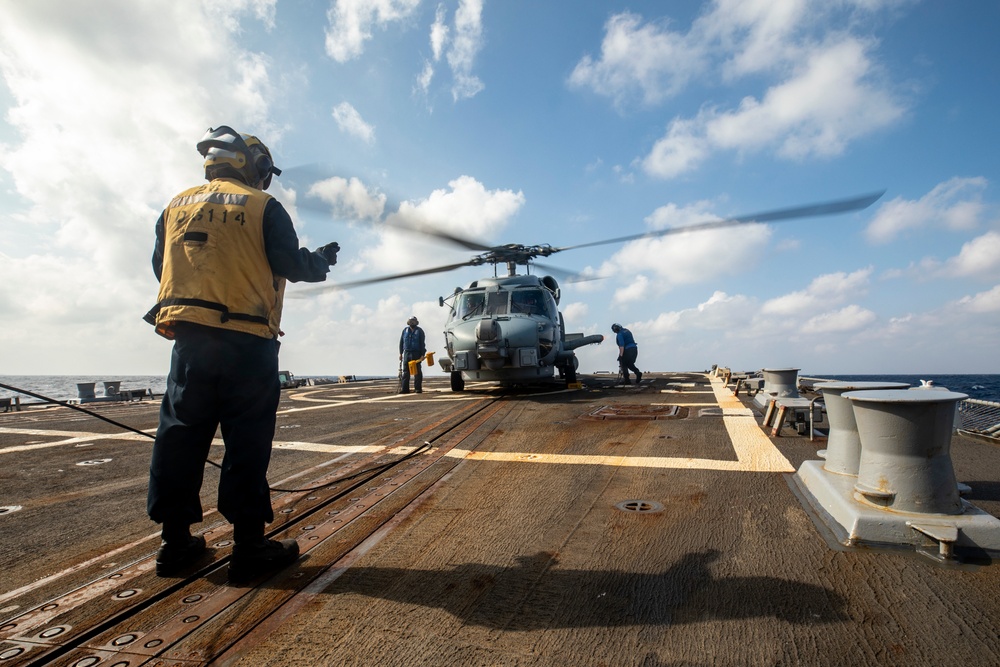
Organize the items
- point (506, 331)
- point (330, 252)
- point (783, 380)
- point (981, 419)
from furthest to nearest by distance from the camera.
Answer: point (506, 331) < point (783, 380) < point (981, 419) < point (330, 252)

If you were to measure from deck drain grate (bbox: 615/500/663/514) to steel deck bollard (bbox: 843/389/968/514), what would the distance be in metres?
1.09

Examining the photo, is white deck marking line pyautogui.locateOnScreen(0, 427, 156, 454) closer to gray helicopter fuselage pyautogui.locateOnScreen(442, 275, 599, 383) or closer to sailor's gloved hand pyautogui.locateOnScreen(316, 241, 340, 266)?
sailor's gloved hand pyautogui.locateOnScreen(316, 241, 340, 266)

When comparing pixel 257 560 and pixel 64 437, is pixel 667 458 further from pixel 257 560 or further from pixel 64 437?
pixel 64 437

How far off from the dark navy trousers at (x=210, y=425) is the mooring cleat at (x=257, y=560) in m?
0.12

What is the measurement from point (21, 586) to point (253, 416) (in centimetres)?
123

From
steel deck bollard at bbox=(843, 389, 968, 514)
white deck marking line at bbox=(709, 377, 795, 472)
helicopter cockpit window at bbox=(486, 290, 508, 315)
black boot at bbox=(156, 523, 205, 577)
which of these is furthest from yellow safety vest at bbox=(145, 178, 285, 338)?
helicopter cockpit window at bbox=(486, 290, 508, 315)

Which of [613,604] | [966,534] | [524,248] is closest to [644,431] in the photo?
[966,534]

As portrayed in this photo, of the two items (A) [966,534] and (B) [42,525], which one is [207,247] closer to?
(B) [42,525]

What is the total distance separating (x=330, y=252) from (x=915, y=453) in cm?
310

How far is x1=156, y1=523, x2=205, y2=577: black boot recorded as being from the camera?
7.74ft

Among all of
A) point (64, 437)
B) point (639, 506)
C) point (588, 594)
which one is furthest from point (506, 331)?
point (588, 594)

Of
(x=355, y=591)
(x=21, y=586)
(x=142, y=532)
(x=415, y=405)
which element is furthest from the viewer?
(x=415, y=405)

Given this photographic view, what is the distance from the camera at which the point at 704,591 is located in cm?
207

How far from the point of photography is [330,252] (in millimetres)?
2807
